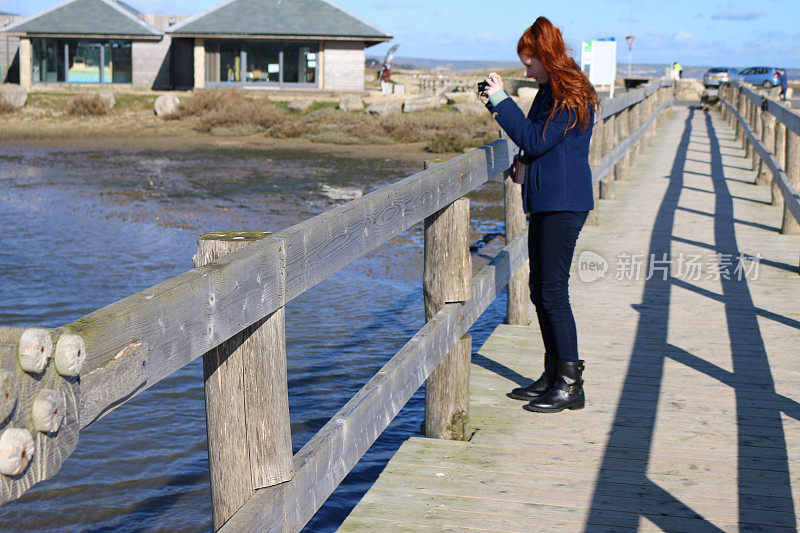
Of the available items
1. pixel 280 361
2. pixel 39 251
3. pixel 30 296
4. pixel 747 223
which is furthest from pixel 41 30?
pixel 280 361

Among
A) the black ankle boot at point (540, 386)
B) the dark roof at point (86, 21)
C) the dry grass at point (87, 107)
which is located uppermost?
the dark roof at point (86, 21)

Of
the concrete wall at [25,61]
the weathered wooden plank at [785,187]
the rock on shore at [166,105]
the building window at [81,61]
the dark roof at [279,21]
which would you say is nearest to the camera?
the weathered wooden plank at [785,187]

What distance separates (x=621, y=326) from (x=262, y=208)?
11999mm

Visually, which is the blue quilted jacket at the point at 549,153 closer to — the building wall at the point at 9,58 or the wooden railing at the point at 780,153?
the wooden railing at the point at 780,153

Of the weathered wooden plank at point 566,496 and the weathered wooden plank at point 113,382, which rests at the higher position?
the weathered wooden plank at point 113,382

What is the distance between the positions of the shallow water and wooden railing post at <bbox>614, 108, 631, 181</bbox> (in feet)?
8.30

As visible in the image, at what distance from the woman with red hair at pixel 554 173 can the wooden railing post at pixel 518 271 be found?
1563mm

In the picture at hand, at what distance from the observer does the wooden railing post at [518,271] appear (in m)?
6.34

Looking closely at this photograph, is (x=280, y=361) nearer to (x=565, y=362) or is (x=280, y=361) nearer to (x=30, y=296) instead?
(x=565, y=362)

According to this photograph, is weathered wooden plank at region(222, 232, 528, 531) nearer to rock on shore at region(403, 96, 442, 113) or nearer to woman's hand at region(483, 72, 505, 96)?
woman's hand at region(483, 72, 505, 96)

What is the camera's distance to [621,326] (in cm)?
662

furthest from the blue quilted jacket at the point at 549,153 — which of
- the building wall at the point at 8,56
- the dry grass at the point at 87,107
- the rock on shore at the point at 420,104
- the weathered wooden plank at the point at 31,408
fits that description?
the building wall at the point at 8,56

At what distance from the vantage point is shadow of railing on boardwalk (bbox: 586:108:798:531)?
368 centimetres

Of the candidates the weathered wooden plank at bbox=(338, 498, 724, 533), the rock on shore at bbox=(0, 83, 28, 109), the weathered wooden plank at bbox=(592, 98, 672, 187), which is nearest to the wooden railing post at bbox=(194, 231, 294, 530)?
the weathered wooden plank at bbox=(338, 498, 724, 533)
